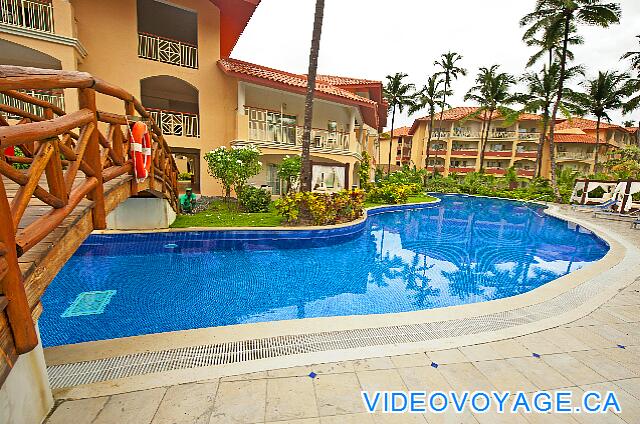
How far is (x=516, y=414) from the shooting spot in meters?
2.36

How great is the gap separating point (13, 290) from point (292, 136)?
44.6 feet

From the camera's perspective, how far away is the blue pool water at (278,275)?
4.71 m

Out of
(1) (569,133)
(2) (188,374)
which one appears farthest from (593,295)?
(1) (569,133)

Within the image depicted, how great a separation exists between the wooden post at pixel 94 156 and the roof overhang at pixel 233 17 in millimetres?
11796

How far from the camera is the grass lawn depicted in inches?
355

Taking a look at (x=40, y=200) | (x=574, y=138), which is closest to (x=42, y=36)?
(x=40, y=200)

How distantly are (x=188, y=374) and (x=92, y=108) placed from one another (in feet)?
9.72

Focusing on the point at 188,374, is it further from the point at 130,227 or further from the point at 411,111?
the point at 411,111

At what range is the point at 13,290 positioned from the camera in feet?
6.00

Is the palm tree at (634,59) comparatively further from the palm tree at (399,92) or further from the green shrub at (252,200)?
the green shrub at (252,200)

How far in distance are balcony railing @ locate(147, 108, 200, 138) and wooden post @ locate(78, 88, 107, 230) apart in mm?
10205

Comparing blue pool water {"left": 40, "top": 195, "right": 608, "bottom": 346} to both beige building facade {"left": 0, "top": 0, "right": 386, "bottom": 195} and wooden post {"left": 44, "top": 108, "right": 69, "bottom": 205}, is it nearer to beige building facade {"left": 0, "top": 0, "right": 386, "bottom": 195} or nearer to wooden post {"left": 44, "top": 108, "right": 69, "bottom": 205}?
wooden post {"left": 44, "top": 108, "right": 69, "bottom": 205}

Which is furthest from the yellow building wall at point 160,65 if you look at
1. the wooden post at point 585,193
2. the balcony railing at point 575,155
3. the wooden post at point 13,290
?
the balcony railing at point 575,155

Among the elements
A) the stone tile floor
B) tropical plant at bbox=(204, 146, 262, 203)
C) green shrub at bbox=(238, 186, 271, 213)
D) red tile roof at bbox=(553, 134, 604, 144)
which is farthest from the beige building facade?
red tile roof at bbox=(553, 134, 604, 144)
